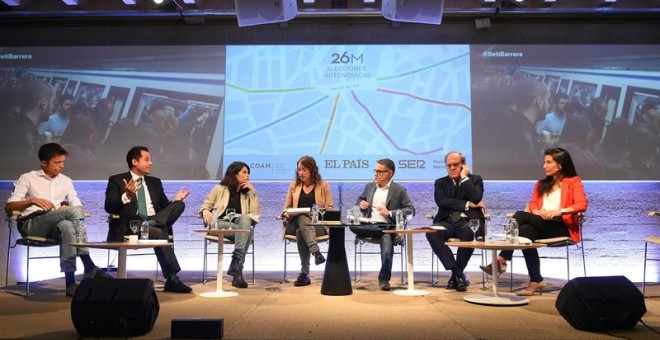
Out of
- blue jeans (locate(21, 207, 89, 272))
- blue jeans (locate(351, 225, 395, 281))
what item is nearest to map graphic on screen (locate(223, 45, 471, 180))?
blue jeans (locate(351, 225, 395, 281))

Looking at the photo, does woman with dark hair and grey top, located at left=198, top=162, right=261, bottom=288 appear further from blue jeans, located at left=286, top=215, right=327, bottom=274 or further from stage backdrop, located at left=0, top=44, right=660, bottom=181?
stage backdrop, located at left=0, top=44, right=660, bottom=181

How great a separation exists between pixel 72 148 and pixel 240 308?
3.88 metres

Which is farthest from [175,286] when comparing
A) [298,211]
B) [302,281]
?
[298,211]

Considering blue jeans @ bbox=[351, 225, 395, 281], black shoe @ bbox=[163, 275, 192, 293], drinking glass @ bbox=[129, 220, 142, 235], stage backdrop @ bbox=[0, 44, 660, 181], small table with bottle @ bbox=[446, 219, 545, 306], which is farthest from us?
stage backdrop @ bbox=[0, 44, 660, 181]

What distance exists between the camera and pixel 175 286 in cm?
447

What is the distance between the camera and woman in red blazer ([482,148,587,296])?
175 inches

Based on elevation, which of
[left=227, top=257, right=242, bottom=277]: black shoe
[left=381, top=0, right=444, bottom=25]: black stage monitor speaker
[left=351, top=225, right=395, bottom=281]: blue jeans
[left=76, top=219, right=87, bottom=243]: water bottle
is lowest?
[left=227, top=257, right=242, bottom=277]: black shoe

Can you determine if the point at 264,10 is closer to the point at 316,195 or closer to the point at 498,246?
the point at 316,195

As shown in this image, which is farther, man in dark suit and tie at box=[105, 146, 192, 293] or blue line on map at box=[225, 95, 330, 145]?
blue line on map at box=[225, 95, 330, 145]

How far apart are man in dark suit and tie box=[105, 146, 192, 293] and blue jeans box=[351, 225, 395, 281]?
1.57 metres

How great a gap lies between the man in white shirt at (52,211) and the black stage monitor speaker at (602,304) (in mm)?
3274

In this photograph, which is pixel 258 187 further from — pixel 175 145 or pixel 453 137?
pixel 453 137

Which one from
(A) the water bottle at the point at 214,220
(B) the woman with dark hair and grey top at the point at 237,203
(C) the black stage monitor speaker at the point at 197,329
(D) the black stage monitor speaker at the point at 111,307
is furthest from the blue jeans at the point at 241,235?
(C) the black stage monitor speaker at the point at 197,329

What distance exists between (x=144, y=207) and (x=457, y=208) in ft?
8.90
